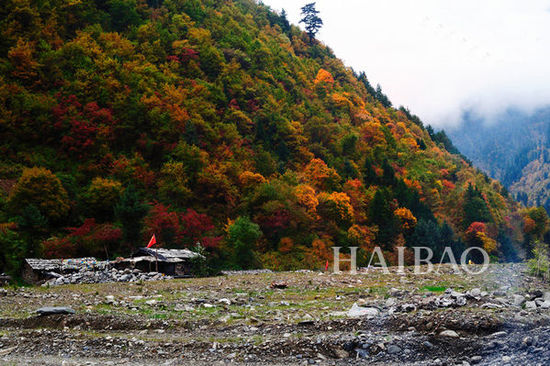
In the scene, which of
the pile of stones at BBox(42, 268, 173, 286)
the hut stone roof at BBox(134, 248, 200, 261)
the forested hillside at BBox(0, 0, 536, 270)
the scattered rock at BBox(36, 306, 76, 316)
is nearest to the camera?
the scattered rock at BBox(36, 306, 76, 316)

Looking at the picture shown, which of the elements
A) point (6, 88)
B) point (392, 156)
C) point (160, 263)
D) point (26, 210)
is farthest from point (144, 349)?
point (392, 156)

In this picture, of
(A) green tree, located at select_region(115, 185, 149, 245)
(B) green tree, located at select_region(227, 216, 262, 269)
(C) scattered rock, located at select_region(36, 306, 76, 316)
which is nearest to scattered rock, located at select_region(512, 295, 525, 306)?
(C) scattered rock, located at select_region(36, 306, 76, 316)

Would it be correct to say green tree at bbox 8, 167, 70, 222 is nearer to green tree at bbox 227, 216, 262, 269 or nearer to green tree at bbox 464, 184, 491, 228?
green tree at bbox 227, 216, 262, 269

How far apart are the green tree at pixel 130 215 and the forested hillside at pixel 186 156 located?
0.35 ft

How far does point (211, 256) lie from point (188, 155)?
1346 centimetres

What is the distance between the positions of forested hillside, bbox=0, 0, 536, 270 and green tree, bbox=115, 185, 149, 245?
0.11 metres

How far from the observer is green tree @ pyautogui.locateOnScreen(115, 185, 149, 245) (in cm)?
3219

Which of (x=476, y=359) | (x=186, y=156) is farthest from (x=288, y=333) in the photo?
(x=186, y=156)

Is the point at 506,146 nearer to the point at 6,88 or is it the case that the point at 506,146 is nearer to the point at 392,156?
the point at 392,156

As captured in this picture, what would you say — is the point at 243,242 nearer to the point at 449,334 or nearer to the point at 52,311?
the point at 52,311

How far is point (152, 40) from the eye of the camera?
59094 mm

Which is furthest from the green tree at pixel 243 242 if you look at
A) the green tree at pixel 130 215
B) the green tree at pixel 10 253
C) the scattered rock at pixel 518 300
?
the scattered rock at pixel 518 300

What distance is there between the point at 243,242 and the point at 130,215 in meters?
9.91

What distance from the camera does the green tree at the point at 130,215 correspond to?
32.2 metres
